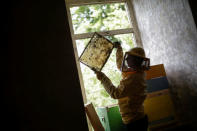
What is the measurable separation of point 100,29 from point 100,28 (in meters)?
0.02

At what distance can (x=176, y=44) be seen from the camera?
251 centimetres

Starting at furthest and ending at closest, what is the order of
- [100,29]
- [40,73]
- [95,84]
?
[100,29], [95,84], [40,73]

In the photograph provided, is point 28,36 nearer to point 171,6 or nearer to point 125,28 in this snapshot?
point 171,6

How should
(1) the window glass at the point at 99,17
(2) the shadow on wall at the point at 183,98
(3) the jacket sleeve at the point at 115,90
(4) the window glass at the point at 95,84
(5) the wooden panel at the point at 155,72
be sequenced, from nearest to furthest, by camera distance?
(3) the jacket sleeve at the point at 115,90
(2) the shadow on wall at the point at 183,98
(5) the wooden panel at the point at 155,72
(4) the window glass at the point at 95,84
(1) the window glass at the point at 99,17

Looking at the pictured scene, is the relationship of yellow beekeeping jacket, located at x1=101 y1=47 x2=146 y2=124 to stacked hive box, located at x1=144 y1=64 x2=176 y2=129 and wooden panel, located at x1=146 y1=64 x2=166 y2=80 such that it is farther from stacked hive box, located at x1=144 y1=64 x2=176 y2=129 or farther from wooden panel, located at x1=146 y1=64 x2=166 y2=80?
wooden panel, located at x1=146 y1=64 x2=166 y2=80

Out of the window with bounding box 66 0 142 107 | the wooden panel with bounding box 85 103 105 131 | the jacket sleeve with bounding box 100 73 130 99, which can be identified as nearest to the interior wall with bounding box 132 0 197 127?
the window with bounding box 66 0 142 107

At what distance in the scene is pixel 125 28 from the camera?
3420 millimetres

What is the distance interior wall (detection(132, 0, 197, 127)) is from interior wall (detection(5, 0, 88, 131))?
153 cm

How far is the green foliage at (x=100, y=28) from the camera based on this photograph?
10.1ft

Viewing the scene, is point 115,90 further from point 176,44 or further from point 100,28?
point 100,28

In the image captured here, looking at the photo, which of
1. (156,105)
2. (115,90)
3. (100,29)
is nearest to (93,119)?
(115,90)

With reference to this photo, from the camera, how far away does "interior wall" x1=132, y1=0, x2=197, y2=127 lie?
2252 mm

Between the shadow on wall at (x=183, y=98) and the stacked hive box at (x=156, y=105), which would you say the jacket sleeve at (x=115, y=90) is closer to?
the stacked hive box at (x=156, y=105)

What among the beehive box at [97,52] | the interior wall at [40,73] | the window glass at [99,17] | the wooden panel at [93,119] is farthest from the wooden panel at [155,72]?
the interior wall at [40,73]
